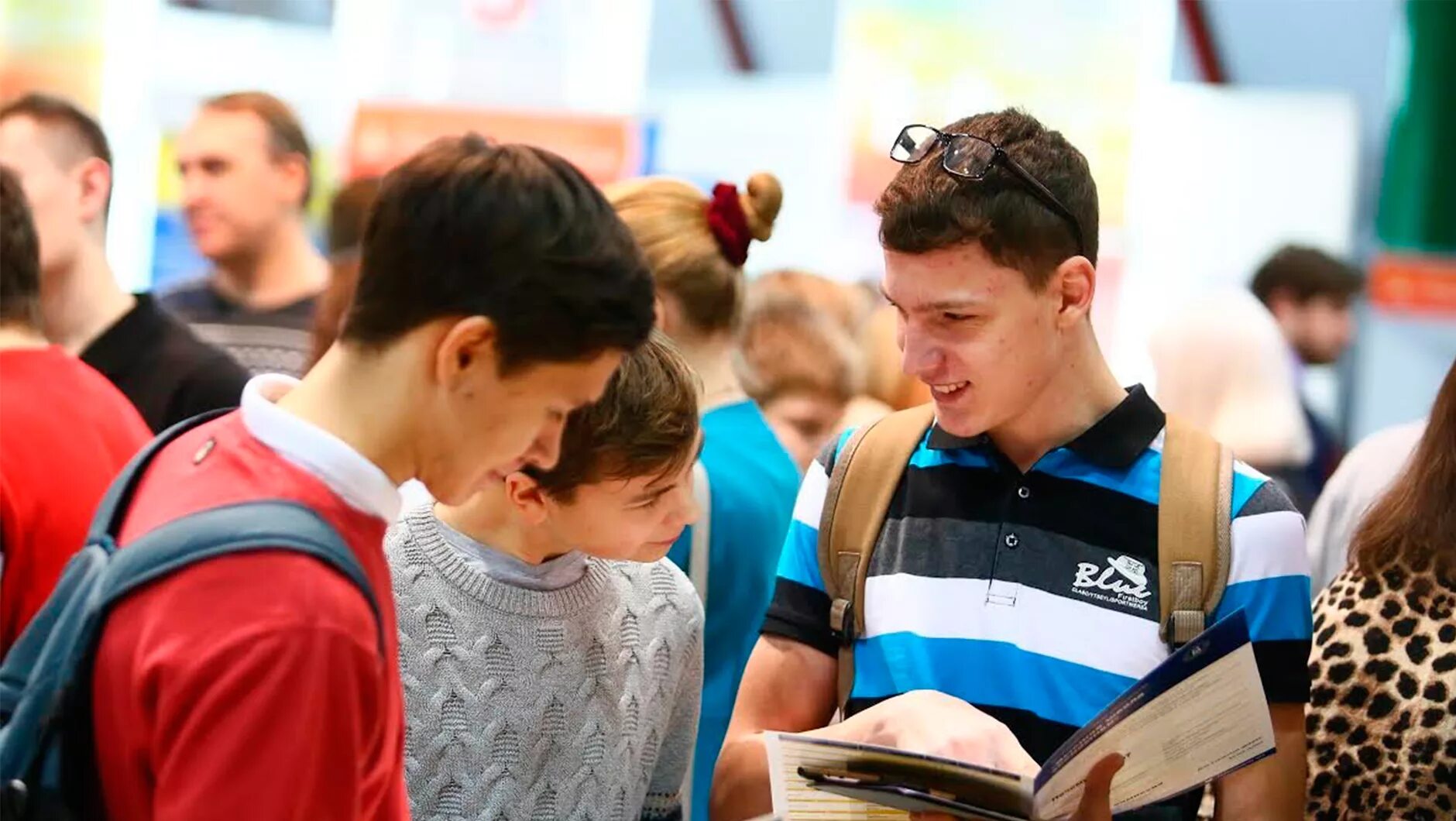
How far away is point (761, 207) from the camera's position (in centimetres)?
312

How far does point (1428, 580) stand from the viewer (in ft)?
7.73

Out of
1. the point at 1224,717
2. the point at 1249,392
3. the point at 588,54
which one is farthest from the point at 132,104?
the point at 1224,717

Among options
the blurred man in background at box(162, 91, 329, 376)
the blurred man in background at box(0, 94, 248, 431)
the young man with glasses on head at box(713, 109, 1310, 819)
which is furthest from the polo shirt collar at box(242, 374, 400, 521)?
the blurred man in background at box(162, 91, 329, 376)

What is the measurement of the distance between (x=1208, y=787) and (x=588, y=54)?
5.37m

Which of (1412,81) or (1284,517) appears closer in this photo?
(1284,517)

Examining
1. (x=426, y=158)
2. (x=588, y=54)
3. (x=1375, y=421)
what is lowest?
(x=1375, y=421)

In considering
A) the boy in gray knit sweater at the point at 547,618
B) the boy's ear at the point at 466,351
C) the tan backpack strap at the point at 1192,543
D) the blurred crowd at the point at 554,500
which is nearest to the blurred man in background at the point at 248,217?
the blurred crowd at the point at 554,500

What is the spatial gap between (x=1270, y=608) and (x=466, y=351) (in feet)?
3.58

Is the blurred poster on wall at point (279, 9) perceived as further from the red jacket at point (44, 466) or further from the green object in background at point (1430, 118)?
the red jacket at point (44, 466)

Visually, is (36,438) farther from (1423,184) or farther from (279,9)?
(279,9)

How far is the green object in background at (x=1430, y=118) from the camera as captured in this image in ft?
29.1

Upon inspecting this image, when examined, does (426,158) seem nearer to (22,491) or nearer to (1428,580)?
(22,491)

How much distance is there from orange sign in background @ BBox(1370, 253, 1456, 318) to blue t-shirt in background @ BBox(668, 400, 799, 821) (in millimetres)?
7694

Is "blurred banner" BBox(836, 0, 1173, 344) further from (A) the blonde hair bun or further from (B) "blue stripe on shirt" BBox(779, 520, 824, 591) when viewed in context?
(B) "blue stripe on shirt" BBox(779, 520, 824, 591)
